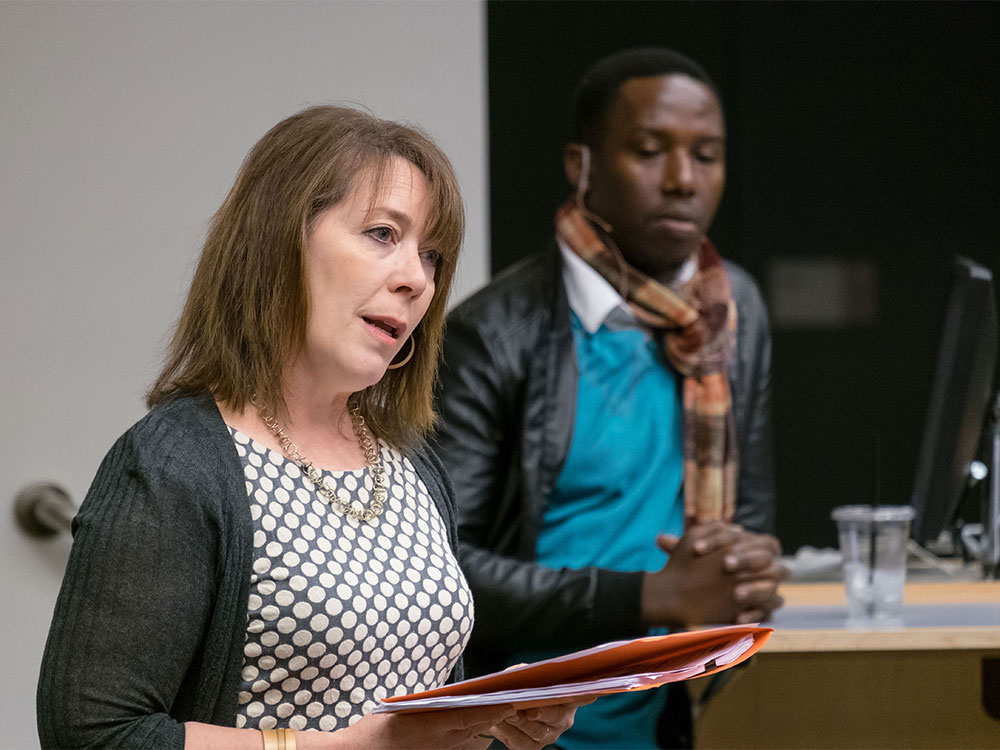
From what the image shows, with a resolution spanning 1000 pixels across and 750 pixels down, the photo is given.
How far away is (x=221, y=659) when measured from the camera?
3.22 ft

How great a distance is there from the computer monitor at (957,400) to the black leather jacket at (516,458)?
569 millimetres

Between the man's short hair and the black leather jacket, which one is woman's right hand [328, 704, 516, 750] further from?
the man's short hair

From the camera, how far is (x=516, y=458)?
212 cm

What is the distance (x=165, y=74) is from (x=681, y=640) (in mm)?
1909

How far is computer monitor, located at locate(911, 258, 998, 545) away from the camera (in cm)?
203

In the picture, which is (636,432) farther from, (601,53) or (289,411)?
(601,53)

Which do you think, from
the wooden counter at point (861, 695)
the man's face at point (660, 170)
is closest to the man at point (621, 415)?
the man's face at point (660, 170)

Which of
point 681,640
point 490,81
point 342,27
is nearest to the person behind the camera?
point 681,640

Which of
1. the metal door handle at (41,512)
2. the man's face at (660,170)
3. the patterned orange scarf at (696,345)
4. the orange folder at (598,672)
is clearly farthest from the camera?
the man's face at (660,170)

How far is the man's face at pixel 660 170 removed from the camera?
2408mm

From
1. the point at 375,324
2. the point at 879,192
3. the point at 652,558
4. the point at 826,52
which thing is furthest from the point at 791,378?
the point at 375,324

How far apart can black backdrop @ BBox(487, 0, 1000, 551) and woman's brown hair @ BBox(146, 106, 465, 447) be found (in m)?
2.87

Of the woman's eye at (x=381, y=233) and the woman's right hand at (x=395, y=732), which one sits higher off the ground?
the woman's eye at (x=381, y=233)

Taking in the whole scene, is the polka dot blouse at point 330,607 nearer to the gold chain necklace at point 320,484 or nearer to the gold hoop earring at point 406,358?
the gold chain necklace at point 320,484
